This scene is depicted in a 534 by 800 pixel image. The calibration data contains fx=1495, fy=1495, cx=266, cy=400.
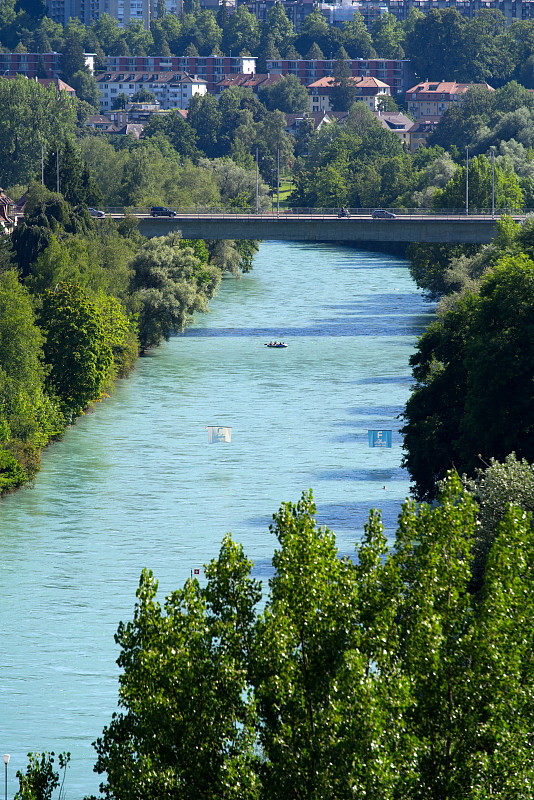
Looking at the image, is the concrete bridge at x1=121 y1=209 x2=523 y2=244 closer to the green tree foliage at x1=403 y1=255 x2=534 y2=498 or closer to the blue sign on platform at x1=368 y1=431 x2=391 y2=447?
the blue sign on platform at x1=368 y1=431 x2=391 y2=447

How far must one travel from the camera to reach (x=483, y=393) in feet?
132

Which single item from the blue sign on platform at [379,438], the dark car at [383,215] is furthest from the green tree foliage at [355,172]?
the blue sign on platform at [379,438]

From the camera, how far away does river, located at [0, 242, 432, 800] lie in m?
32.2

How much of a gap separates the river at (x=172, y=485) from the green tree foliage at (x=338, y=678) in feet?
38.3

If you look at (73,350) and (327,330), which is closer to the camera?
(73,350)

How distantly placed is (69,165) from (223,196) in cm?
3081

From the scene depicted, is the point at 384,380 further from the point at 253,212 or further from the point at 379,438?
the point at 253,212

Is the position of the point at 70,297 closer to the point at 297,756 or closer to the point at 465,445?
the point at 465,445

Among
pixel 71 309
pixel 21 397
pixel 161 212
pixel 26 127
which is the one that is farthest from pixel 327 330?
pixel 26 127

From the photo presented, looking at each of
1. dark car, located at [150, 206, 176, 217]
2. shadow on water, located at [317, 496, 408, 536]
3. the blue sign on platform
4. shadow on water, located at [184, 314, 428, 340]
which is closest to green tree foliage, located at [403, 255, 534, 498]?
shadow on water, located at [317, 496, 408, 536]

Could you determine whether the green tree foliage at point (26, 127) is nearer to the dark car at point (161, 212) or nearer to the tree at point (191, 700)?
the dark car at point (161, 212)

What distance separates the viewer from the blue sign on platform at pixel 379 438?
54281 mm

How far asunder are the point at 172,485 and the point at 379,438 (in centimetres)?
917

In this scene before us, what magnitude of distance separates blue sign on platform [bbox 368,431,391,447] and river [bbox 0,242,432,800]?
356mm
